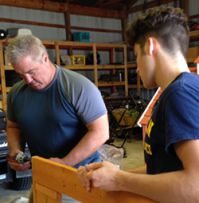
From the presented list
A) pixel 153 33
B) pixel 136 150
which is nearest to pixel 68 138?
pixel 153 33

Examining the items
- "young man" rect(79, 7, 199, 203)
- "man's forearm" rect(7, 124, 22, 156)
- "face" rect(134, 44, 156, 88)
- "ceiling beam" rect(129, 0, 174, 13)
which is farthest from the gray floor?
"ceiling beam" rect(129, 0, 174, 13)

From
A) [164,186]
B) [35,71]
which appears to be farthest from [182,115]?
[35,71]

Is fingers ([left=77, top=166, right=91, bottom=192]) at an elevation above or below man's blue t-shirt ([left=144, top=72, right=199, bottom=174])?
below

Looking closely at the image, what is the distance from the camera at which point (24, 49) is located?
159 cm

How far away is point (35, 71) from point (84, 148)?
1.63 feet

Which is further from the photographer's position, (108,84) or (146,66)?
(108,84)

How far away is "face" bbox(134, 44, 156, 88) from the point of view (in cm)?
91

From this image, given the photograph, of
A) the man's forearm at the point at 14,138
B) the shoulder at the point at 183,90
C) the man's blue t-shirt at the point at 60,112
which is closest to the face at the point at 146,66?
the shoulder at the point at 183,90

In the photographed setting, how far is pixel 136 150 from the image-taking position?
221 inches

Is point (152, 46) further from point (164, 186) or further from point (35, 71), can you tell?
point (35, 71)

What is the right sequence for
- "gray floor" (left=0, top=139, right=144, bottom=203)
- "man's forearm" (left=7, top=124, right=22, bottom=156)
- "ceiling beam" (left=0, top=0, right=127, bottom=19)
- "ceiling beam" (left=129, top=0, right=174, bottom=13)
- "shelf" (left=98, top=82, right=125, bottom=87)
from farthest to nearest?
"ceiling beam" (left=129, top=0, right=174, bottom=13)
"shelf" (left=98, top=82, right=125, bottom=87)
"ceiling beam" (left=0, top=0, right=127, bottom=19)
"gray floor" (left=0, top=139, right=144, bottom=203)
"man's forearm" (left=7, top=124, right=22, bottom=156)

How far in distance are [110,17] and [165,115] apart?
8.03 metres

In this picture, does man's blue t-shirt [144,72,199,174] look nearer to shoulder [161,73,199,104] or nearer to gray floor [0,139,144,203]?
shoulder [161,73,199,104]

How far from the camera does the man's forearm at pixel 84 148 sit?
62.7 inches
